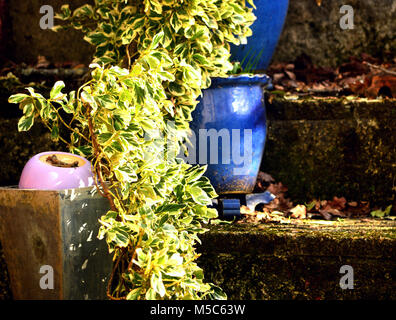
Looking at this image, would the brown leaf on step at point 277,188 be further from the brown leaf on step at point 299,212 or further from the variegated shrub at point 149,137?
the variegated shrub at point 149,137

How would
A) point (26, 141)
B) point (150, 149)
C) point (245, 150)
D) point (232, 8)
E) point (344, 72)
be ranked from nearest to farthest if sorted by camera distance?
point (150, 149) → point (232, 8) → point (245, 150) → point (26, 141) → point (344, 72)

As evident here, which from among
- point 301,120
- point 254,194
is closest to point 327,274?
point 254,194

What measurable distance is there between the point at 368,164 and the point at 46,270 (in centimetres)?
176

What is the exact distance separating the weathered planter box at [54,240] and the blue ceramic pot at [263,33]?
1529 millimetres

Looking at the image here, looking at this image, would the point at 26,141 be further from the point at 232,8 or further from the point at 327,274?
the point at 327,274

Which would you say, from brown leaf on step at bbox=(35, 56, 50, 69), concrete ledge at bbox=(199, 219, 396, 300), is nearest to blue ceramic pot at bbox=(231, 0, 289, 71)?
Answer: concrete ledge at bbox=(199, 219, 396, 300)

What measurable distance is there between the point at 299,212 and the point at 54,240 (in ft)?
4.23

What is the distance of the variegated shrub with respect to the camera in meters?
1.50

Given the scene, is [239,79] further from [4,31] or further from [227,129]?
[4,31]

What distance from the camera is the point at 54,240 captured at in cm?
158

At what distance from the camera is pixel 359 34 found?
11.8 feet

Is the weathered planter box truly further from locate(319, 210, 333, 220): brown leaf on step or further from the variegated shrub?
locate(319, 210, 333, 220): brown leaf on step

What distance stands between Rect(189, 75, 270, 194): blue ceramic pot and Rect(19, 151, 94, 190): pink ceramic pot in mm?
668

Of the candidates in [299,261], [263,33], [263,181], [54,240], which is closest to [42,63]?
[263,33]
